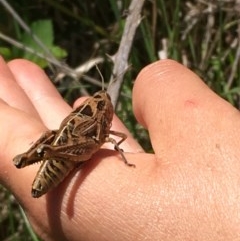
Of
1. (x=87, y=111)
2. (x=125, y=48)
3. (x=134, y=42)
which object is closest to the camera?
(x=87, y=111)

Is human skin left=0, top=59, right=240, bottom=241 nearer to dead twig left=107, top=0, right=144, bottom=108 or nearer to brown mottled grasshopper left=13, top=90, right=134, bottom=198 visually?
brown mottled grasshopper left=13, top=90, right=134, bottom=198

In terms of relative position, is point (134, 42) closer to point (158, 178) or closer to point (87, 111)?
point (87, 111)

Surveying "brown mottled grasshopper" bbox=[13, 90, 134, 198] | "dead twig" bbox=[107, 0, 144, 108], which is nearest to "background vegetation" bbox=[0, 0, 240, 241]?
"dead twig" bbox=[107, 0, 144, 108]

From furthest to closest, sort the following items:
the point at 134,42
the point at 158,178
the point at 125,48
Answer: the point at 134,42
the point at 125,48
the point at 158,178

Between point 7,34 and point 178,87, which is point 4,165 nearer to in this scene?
point 178,87

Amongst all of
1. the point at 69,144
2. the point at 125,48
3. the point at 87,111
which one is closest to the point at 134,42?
the point at 125,48
